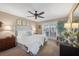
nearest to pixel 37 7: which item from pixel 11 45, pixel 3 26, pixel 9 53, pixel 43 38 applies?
pixel 43 38

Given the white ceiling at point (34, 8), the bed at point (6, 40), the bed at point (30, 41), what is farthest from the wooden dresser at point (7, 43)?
the white ceiling at point (34, 8)

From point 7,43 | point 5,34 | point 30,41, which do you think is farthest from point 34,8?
point 7,43

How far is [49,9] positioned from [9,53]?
1.20 metres

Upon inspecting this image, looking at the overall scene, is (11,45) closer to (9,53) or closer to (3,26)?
(9,53)

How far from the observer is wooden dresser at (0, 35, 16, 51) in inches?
78.2

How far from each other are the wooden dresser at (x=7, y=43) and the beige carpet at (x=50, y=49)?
58 cm

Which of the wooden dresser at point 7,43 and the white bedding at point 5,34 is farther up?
the white bedding at point 5,34

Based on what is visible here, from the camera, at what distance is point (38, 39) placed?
2.02m

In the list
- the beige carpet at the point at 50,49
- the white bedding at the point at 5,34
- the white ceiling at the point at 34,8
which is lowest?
the beige carpet at the point at 50,49

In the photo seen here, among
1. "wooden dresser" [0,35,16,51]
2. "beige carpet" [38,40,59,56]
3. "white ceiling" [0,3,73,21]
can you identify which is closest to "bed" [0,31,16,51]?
"wooden dresser" [0,35,16,51]

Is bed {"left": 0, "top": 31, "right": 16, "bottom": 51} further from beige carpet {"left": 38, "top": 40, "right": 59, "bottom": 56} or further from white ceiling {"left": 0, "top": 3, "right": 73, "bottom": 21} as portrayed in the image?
beige carpet {"left": 38, "top": 40, "right": 59, "bottom": 56}

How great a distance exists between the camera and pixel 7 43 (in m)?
2.02

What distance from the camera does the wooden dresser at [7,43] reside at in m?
1.99

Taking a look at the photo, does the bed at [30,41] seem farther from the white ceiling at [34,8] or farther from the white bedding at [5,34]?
the white ceiling at [34,8]
